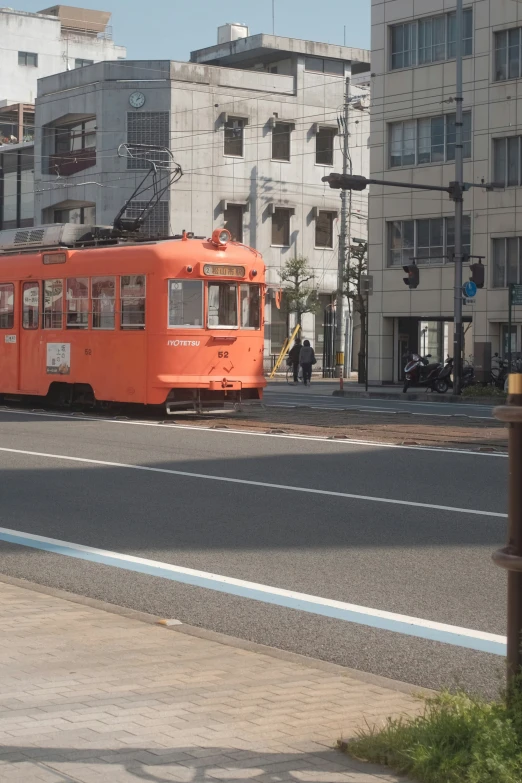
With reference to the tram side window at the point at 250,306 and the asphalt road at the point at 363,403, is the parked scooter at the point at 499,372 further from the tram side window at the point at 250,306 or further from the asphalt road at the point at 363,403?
the tram side window at the point at 250,306

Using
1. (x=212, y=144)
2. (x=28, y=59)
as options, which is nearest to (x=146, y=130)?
(x=212, y=144)

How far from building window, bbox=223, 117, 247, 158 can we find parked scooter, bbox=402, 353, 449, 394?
21.9 meters

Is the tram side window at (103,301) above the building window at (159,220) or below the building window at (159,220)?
below

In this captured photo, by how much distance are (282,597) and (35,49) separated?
84847 mm

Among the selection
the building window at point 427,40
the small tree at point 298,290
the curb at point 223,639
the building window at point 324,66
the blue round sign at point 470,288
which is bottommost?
the curb at point 223,639

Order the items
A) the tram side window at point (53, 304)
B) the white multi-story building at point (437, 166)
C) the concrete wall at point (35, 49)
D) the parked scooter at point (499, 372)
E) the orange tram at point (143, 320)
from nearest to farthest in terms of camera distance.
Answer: the orange tram at point (143, 320), the tram side window at point (53, 304), the parked scooter at point (499, 372), the white multi-story building at point (437, 166), the concrete wall at point (35, 49)

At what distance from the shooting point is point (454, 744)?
415 cm

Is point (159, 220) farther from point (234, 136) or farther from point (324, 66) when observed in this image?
point (324, 66)

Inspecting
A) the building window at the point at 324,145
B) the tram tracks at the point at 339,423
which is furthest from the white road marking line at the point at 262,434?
the building window at the point at 324,145

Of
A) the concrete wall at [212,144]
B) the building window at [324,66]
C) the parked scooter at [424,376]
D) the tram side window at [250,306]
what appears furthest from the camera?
the building window at [324,66]

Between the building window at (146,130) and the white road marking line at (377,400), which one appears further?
the building window at (146,130)

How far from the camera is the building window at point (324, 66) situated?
62.4 meters

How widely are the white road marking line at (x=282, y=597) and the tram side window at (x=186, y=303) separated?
43.0 ft

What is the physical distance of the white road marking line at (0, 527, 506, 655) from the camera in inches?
270
